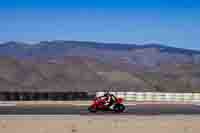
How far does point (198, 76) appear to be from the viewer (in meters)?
118

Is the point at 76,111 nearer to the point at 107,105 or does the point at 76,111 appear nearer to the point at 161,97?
the point at 107,105

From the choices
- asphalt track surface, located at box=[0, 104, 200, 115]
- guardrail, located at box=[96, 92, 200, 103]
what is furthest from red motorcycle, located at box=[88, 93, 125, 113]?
guardrail, located at box=[96, 92, 200, 103]

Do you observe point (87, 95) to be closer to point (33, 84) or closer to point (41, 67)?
point (33, 84)

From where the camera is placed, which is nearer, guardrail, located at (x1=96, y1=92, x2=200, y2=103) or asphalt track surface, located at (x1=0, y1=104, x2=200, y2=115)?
asphalt track surface, located at (x1=0, y1=104, x2=200, y2=115)
